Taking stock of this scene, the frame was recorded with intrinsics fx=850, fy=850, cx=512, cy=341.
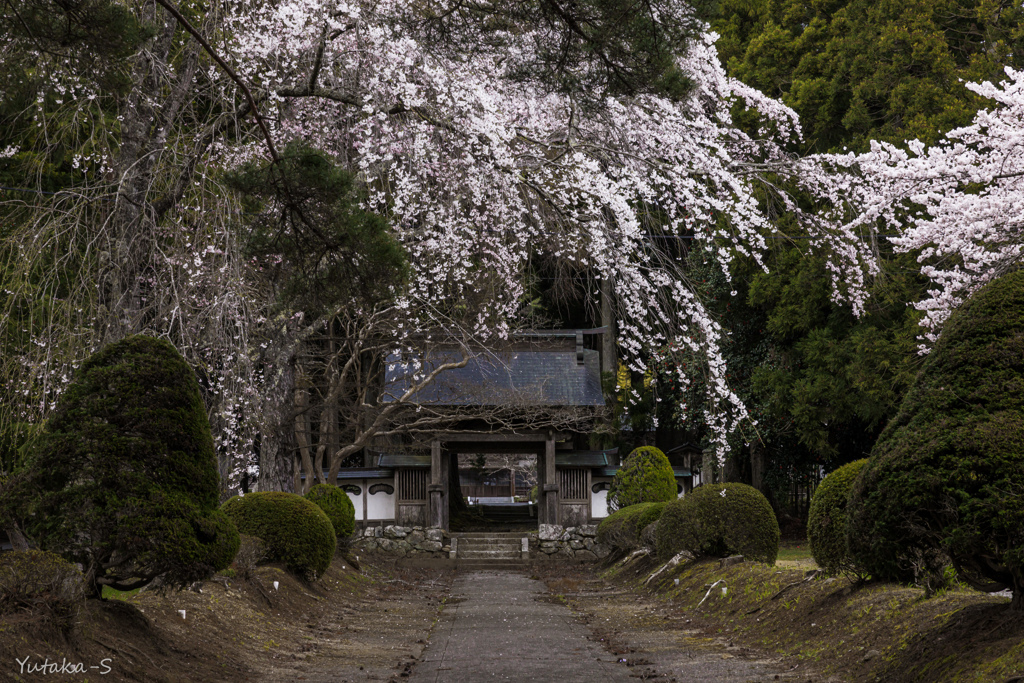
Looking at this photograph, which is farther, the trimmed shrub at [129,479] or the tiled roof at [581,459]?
the tiled roof at [581,459]

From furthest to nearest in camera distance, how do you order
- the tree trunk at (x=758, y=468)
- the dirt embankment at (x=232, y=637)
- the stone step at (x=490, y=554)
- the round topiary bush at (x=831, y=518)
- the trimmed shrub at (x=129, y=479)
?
the tree trunk at (x=758, y=468)
the stone step at (x=490, y=554)
the round topiary bush at (x=831, y=518)
the trimmed shrub at (x=129, y=479)
the dirt embankment at (x=232, y=637)

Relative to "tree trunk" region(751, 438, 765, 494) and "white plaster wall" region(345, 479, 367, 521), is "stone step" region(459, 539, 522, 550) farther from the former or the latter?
"tree trunk" region(751, 438, 765, 494)

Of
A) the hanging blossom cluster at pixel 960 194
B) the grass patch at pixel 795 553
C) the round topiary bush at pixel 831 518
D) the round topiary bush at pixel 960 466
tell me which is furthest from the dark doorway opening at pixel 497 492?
the round topiary bush at pixel 960 466

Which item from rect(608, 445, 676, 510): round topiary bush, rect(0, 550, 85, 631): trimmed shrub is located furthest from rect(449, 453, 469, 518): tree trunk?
rect(0, 550, 85, 631): trimmed shrub

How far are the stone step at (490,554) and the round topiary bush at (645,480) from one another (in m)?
2.72

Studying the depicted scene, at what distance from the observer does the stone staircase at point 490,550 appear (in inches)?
725

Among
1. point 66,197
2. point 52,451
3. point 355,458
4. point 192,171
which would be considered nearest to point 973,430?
point 52,451

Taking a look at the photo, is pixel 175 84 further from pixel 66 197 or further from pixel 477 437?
pixel 477 437

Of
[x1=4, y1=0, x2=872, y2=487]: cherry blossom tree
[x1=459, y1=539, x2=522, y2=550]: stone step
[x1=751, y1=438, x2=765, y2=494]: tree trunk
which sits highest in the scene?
[x1=4, y1=0, x2=872, y2=487]: cherry blossom tree

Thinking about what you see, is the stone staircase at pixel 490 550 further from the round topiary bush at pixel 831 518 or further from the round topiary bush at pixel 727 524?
the round topiary bush at pixel 831 518

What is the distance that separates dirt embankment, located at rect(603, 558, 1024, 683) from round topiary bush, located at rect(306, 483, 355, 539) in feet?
21.2

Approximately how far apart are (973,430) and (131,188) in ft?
22.1

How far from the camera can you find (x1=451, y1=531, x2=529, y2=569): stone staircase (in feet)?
60.4

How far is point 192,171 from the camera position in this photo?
25.0 feet
